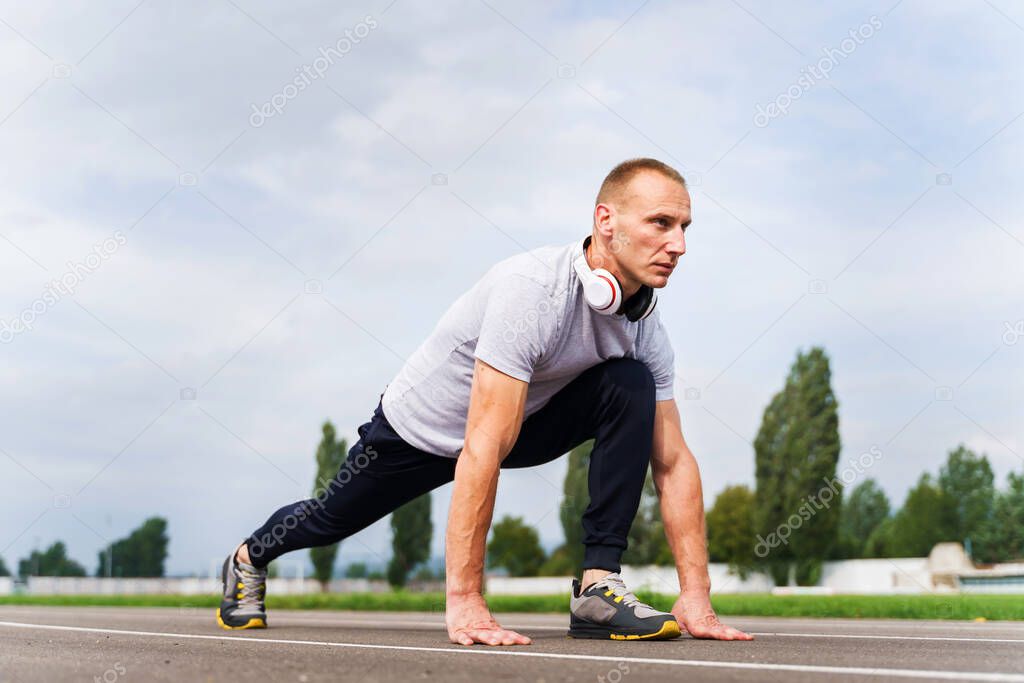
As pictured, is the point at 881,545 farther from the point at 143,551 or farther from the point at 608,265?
the point at 608,265

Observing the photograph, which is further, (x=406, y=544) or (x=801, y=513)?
(x=406, y=544)

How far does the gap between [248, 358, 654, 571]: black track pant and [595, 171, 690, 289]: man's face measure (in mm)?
515

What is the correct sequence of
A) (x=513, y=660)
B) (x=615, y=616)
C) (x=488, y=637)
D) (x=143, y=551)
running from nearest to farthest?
1. (x=513, y=660)
2. (x=488, y=637)
3. (x=615, y=616)
4. (x=143, y=551)

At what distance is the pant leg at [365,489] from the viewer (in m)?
4.28

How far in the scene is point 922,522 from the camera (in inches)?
2359

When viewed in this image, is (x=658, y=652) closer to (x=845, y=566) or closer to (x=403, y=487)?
(x=403, y=487)

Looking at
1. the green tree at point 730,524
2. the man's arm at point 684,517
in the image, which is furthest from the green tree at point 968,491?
the man's arm at point 684,517

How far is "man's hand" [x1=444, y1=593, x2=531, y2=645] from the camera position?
3342 millimetres

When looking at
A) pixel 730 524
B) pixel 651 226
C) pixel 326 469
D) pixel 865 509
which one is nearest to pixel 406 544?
pixel 326 469

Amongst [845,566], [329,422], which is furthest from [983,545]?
[329,422]

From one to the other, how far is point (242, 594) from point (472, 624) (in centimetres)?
191

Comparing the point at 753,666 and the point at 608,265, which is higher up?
the point at 608,265

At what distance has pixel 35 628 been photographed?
520 centimetres

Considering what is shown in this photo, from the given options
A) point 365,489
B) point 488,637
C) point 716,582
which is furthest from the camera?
point 716,582
